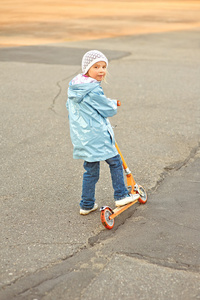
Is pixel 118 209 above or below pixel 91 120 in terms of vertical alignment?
below

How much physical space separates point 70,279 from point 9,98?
567cm

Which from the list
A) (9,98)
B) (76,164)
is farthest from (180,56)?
(76,164)

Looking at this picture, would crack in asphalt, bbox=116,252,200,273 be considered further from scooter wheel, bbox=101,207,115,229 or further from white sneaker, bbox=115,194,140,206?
white sneaker, bbox=115,194,140,206

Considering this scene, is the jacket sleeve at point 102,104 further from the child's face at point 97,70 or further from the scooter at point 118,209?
the scooter at point 118,209

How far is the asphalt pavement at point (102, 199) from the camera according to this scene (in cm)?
359

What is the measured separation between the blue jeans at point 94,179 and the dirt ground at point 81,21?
10.4 m

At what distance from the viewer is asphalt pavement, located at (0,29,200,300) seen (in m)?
3.59

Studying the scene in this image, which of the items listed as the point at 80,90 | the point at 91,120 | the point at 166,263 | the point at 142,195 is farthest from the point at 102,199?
the point at 166,263

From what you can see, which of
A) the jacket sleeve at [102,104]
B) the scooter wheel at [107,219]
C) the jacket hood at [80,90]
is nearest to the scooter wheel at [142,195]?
the scooter wheel at [107,219]

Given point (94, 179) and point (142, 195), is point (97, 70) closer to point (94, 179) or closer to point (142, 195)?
point (94, 179)

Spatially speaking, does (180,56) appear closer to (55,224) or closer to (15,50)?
(15,50)

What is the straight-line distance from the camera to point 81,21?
798 inches

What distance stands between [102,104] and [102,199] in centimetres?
109

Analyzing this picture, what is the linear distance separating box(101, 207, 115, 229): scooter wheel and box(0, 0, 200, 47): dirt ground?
10.7 metres
